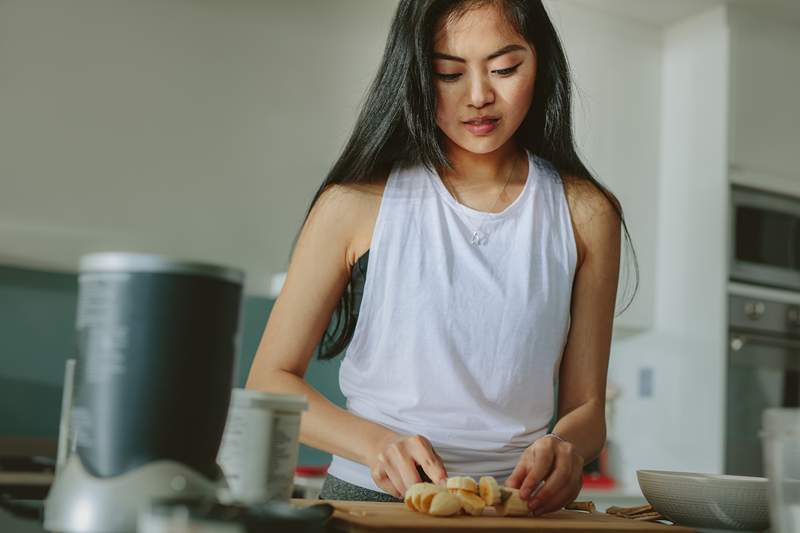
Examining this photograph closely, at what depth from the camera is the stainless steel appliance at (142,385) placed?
0.60 meters

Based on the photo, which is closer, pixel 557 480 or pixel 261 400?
pixel 261 400

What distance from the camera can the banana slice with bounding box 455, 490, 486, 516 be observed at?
81 cm

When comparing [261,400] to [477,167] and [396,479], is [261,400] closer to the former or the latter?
[396,479]

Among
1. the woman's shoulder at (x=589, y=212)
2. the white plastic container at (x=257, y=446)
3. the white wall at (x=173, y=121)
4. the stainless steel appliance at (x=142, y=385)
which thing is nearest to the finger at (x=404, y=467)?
the white plastic container at (x=257, y=446)

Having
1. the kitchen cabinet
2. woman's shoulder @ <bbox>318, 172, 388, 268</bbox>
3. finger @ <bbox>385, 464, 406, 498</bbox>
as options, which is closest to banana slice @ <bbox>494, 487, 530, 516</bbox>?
finger @ <bbox>385, 464, 406, 498</bbox>

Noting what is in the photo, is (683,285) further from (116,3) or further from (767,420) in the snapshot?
(767,420)

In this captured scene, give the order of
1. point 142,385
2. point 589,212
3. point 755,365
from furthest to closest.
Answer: point 755,365 → point 589,212 → point 142,385

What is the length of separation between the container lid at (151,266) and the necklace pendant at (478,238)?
64 centimetres

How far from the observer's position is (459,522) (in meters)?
0.75

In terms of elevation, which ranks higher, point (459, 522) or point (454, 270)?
point (454, 270)

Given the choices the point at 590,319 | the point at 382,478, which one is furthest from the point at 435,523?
the point at 590,319

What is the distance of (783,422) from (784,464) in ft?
0.09

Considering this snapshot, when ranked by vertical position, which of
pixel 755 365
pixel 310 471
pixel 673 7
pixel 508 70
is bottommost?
pixel 310 471

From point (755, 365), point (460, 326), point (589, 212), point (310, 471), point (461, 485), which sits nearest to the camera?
point (461, 485)
